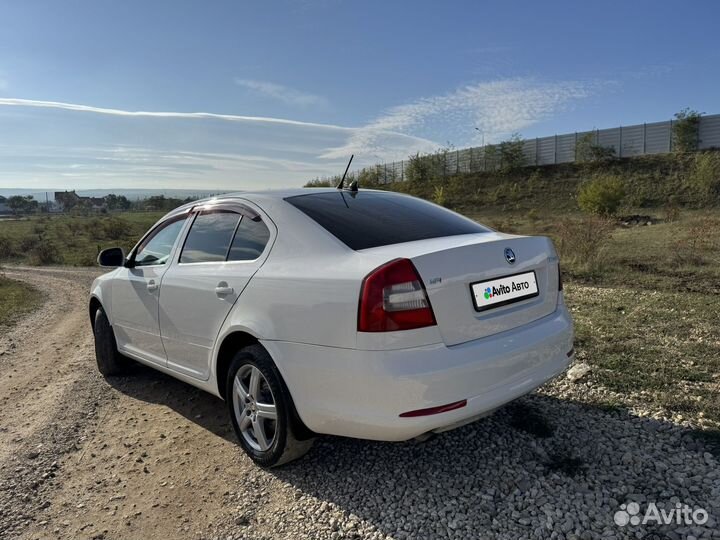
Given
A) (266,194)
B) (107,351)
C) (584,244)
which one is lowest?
(107,351)

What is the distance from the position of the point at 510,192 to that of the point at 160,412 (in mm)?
53302

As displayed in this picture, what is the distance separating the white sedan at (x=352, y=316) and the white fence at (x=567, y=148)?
5831 centimetres

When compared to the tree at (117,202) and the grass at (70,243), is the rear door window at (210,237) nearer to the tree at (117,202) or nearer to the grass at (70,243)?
the grass at (70,243)

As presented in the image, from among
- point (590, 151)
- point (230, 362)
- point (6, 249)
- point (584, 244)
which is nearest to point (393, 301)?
point (230, 362)

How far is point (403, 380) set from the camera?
7.71 feet

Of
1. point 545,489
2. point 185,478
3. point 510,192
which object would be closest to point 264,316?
point 185,478

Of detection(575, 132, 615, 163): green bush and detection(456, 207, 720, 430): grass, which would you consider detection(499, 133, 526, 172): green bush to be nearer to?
detection(575, 132, 615, 163): green bush

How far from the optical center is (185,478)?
3.09 metres

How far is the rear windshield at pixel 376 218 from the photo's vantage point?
2.94m

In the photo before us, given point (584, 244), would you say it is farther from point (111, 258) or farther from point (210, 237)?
point (111, 258)

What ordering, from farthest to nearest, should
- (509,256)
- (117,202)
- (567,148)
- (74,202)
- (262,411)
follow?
(117,202) < (74,202) < (567,148) < (262,411) < (509,256)

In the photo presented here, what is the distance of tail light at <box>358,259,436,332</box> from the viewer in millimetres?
2393

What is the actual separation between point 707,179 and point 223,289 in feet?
157

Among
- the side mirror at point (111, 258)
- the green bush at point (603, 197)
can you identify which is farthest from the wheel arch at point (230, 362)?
the green bush at point (603, 197)
